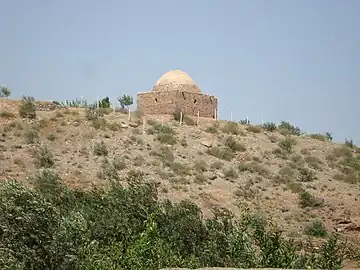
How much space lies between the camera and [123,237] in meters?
15.1

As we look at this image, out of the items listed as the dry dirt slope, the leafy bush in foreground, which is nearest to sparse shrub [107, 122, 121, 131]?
the dry dirt slope

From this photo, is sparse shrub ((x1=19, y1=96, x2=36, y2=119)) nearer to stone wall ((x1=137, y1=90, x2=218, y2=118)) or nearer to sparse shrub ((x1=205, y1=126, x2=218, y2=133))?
stone wall ((x1=137, y1=90, x2=218, y2=118))

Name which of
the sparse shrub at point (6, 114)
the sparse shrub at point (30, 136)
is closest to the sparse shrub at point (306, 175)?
the sparse shrub at point (30, 136)

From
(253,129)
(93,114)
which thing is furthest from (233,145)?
(93,114)

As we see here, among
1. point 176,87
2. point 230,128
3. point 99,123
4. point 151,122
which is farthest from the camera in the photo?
point 176,87

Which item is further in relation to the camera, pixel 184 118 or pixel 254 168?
pixel 184 118

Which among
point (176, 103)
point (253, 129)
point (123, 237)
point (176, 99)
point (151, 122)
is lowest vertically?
point (123, 237)

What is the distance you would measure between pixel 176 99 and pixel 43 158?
12108 mm

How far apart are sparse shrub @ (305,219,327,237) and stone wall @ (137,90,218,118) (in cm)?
1543

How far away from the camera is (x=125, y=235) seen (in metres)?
15.2

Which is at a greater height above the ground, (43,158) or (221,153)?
(221,153)

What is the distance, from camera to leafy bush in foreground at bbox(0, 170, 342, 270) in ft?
39.8

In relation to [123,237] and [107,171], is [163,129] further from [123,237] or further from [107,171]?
[123,237]

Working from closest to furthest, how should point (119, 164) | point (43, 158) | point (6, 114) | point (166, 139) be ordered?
point (43, 158), point (119, 164), point (166, 139), point (6, 114)
